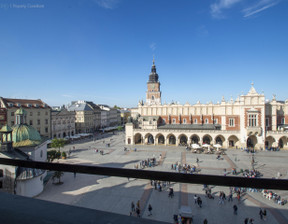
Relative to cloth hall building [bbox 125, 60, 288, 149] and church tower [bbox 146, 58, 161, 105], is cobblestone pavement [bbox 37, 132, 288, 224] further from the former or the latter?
church tower [bbox 146, 58, 161, 105]

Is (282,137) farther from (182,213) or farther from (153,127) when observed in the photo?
(182,213)

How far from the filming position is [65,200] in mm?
13977

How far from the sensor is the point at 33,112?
38094 mm

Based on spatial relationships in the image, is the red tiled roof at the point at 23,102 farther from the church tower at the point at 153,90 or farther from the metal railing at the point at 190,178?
the metal railing at the point at 190,178

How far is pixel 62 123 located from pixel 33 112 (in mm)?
8984

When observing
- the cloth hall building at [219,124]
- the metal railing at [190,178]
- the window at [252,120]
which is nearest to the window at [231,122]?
the cloth hall building at [219,124]

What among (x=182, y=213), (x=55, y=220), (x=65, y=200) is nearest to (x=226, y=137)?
(x=182, y=213)

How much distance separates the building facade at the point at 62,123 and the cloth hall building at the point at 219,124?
18.7 metres

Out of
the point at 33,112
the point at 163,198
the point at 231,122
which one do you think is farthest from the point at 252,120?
the point at 33,112

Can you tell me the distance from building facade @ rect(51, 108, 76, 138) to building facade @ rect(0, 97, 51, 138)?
6.81 feet

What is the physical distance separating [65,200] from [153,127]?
26846mm

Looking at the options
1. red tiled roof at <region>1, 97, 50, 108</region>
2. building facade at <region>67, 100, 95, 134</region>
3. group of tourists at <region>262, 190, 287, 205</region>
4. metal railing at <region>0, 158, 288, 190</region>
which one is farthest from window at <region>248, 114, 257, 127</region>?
building facade at <region>67, 100, 95, 134</region>

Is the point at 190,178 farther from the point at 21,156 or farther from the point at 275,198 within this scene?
the point at 21,156

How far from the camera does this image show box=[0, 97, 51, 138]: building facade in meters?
34.1
